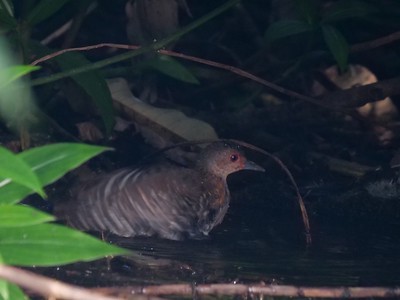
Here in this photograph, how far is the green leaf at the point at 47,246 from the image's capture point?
214 cm

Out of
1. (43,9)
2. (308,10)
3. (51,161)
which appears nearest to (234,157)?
(308,10)

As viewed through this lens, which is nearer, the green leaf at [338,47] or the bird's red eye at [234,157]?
the green leaf at [338,47]

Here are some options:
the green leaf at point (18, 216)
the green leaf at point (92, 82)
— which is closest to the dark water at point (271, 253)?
the green leaf at point (92, 82)

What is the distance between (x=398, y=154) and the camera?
452cm

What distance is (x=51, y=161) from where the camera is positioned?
2.29 m

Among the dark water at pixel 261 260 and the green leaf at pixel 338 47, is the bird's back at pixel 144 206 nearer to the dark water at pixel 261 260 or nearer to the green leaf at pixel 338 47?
the dark water at pixel 261 260

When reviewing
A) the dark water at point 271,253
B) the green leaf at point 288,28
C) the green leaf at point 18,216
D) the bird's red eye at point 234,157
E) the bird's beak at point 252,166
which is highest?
the green leaf at point 288,28

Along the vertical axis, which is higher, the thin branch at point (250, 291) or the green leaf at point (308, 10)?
the green leaf at point (308, 10)

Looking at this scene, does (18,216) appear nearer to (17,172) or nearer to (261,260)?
(17,172)

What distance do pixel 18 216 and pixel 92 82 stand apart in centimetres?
193

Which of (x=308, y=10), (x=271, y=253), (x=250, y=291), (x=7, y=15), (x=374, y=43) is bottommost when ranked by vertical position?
(x=271, y=253)

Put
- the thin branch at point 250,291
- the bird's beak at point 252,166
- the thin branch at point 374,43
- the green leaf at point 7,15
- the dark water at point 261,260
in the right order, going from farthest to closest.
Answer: the bird's beak at point 252,166
the thin branch at point 374,43
the green leaf at point 7,15
the dark water at point 261,260
the thin branch at point 250,291

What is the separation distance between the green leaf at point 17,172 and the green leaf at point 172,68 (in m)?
2.18

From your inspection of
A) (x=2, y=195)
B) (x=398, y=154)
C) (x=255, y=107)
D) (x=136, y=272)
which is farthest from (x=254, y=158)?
(x=2, y=195)
